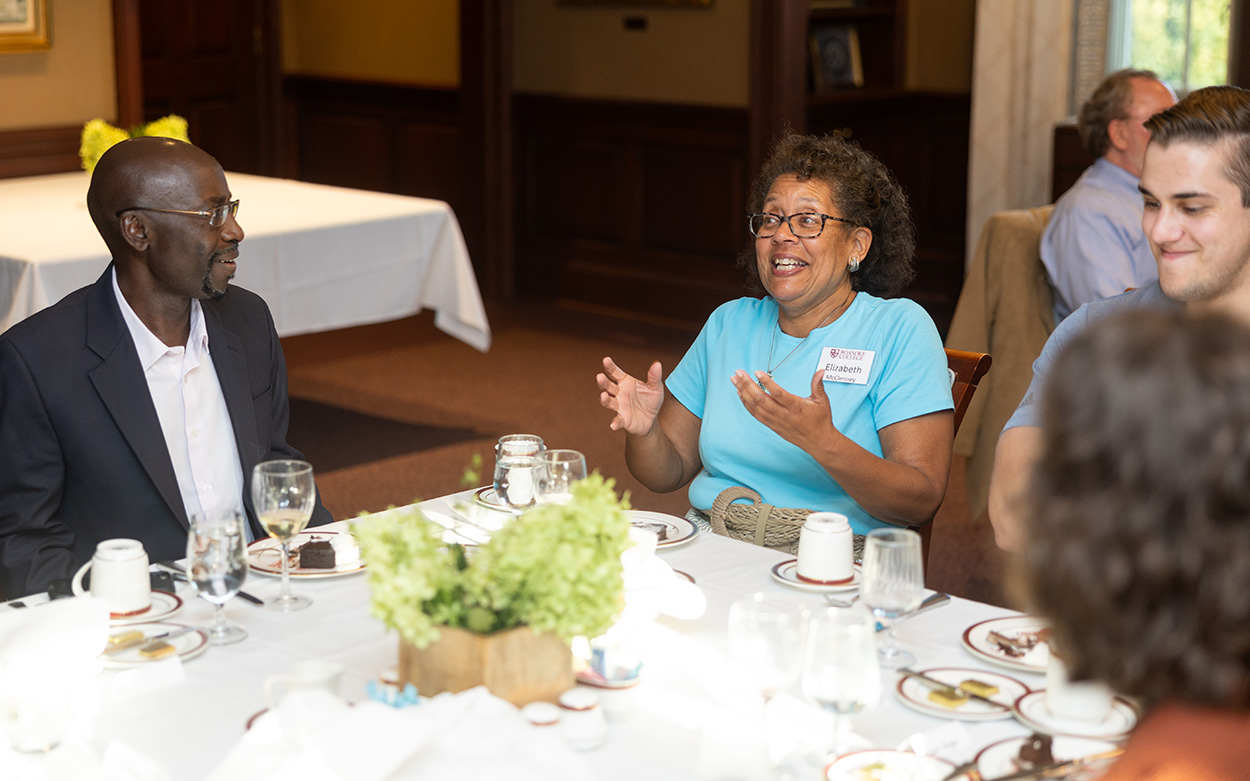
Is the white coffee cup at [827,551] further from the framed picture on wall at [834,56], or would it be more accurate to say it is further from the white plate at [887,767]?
the framed picture on wall at [834,56]

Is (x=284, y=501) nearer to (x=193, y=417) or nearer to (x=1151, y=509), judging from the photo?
(x=193, y=417)

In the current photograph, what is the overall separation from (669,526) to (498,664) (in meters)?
0.80

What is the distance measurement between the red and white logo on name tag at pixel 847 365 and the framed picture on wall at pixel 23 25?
191 inches

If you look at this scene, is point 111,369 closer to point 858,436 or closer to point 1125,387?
point 858,436

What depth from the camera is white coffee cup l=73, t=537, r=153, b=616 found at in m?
1.77

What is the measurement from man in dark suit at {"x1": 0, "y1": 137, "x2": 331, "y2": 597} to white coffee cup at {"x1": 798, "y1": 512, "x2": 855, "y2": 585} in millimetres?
952

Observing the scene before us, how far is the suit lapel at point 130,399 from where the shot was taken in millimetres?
2305

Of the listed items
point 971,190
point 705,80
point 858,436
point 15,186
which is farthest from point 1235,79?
point 15,186

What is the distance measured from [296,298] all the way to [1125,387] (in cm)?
418

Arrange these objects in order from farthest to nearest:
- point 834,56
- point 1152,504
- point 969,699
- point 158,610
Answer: point 834,56, point 158,610, point 969,699, point 1152,504

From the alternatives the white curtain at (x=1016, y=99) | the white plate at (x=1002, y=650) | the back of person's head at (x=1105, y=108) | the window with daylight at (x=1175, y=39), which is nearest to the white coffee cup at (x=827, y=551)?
the white plate at (x=1002, y=650)

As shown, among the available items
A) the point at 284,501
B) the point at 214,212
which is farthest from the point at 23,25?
the point at 284,501

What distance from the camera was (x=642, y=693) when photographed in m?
1.59

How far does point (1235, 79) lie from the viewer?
609 centimetres
